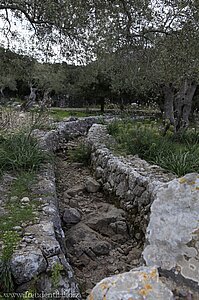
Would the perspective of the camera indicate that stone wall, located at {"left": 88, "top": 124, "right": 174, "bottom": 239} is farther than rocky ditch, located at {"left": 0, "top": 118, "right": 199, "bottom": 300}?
Yes

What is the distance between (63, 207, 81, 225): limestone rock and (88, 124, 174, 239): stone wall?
0.94 m

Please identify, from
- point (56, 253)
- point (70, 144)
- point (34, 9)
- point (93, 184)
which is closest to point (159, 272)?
point (56, 253)

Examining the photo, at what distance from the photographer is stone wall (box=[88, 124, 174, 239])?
210 inches

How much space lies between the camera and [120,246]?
5.16 meters

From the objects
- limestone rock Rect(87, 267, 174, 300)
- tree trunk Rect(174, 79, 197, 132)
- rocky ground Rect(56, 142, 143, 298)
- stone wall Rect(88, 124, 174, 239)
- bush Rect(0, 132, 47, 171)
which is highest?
tree trunk Rect(174, 79, 197, 132)

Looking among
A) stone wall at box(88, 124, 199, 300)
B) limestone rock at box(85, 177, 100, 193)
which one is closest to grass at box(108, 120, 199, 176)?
limestone rock at box(85, 177, 100, 193)

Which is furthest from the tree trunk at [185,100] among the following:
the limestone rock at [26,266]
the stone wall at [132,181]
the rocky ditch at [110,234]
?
the limestone rock at [26,266]

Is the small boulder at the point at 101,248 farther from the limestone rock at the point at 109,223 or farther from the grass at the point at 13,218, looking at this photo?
the grass at the point at 13,218

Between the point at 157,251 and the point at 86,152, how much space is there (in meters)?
7.33

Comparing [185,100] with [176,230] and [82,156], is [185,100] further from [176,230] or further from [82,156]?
[176,230]

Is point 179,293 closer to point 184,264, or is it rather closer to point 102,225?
point 184,264

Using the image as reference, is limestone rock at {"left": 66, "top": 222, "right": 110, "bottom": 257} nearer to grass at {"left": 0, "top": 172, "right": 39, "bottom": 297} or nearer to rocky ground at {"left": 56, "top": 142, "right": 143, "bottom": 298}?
rocky ground at {"left": 56, "top": 142, "right": 143, "bottom": 298}

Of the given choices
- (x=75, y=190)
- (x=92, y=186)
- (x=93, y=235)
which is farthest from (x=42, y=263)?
(x=92, y=186)

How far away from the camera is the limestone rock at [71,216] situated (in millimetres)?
5546
